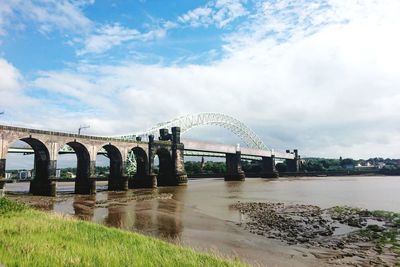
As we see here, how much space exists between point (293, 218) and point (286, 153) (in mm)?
163677

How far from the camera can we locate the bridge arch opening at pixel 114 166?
68.6 metres

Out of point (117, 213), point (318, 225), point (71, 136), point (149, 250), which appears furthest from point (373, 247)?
point (71, 136)

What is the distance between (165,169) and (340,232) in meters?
68.3

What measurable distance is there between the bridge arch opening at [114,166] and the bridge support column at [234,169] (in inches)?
2763

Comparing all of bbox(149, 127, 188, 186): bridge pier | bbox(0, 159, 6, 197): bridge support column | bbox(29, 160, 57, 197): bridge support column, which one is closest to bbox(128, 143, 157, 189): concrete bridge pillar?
bbox(149, 127, 188, 186): bridge pier

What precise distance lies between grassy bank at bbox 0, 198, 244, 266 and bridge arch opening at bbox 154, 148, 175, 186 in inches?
2774

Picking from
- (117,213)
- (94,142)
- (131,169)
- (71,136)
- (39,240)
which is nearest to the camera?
(39,240)

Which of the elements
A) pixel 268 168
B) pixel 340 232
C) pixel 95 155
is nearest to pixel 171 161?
pixel 95 155

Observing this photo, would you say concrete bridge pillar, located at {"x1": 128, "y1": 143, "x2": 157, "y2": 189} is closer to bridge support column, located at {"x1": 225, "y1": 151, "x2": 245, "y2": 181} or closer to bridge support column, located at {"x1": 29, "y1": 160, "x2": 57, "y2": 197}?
bridge support column, located at {"x1": 29, "y1": 160, "x2": 57, "y2": 197}

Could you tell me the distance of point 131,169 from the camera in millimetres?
112000

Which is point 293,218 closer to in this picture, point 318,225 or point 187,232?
point 318,225

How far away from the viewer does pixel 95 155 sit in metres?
62.8

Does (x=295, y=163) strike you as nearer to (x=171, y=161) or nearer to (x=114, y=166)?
(x=171, y=161)

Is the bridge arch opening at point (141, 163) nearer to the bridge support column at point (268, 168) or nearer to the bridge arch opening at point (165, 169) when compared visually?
the bridge arch opening at point (165, 169)
